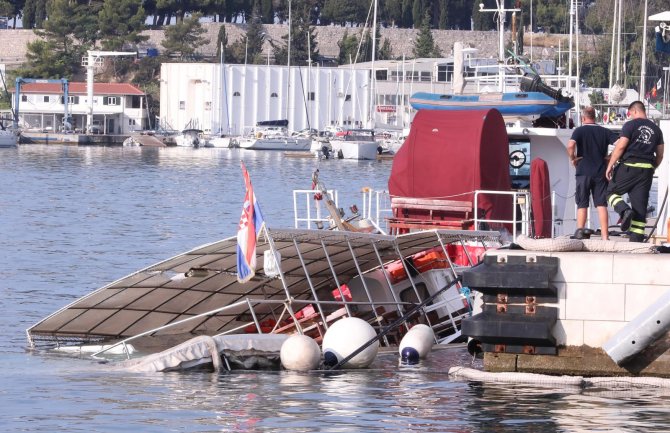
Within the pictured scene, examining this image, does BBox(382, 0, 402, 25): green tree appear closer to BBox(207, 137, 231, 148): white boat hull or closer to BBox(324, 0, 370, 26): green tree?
BBox(324, 0, 370, 26): green tree

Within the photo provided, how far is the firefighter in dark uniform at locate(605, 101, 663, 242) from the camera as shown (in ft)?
57.3

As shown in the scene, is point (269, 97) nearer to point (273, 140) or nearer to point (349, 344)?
point (273, 140)

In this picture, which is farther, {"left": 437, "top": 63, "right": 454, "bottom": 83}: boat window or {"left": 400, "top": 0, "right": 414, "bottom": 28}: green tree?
{"left": 400, "top": 0, "right": 414, "bottom": 28}: green tree

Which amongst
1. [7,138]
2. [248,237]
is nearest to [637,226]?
[248,237]

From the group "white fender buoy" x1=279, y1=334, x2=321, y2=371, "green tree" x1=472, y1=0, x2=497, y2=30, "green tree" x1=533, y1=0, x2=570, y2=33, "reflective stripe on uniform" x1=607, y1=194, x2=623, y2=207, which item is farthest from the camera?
"green tree" x1=472, y1=0, x2=497, y2=30

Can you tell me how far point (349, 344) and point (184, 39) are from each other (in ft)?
445

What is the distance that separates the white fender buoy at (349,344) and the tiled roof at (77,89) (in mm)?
118437

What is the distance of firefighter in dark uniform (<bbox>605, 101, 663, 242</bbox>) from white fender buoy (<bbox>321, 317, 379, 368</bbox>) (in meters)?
3.35

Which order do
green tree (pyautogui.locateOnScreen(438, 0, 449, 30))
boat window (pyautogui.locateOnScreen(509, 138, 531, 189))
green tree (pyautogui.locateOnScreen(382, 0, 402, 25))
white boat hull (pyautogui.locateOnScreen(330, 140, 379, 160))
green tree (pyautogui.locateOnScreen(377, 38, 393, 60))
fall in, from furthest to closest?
1. green tree (pyautogui.locateOnScreen(438, 0, 449, 30))
2. green tree (pyautogui.locateOnScreen(382, 0, 402, 25))
3. green tree (pyautogui.locateOnScreen(377, 38, 393, 60))
4. white boat hull (pyautogui.locateOnScreen(330, 140, 379, 160))
5. boat window (pyautogui.locateOnScreen(509, 138, 531, 189))

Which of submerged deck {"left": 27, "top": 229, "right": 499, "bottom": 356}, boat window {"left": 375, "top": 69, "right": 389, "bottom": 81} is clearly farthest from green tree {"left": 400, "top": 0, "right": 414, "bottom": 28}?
submerged deck {"left": 27, "top": 229, "right": 499, "bottom": 356}

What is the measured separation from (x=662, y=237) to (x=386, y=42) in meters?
141

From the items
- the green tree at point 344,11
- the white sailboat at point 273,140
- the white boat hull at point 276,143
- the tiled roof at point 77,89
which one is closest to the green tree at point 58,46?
the tiled roof at point 77,89

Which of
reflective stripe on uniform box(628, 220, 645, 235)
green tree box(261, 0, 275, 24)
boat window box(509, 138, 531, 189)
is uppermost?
green tree box(261, 0, 275, 24)

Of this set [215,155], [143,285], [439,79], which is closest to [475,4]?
[439,79]
